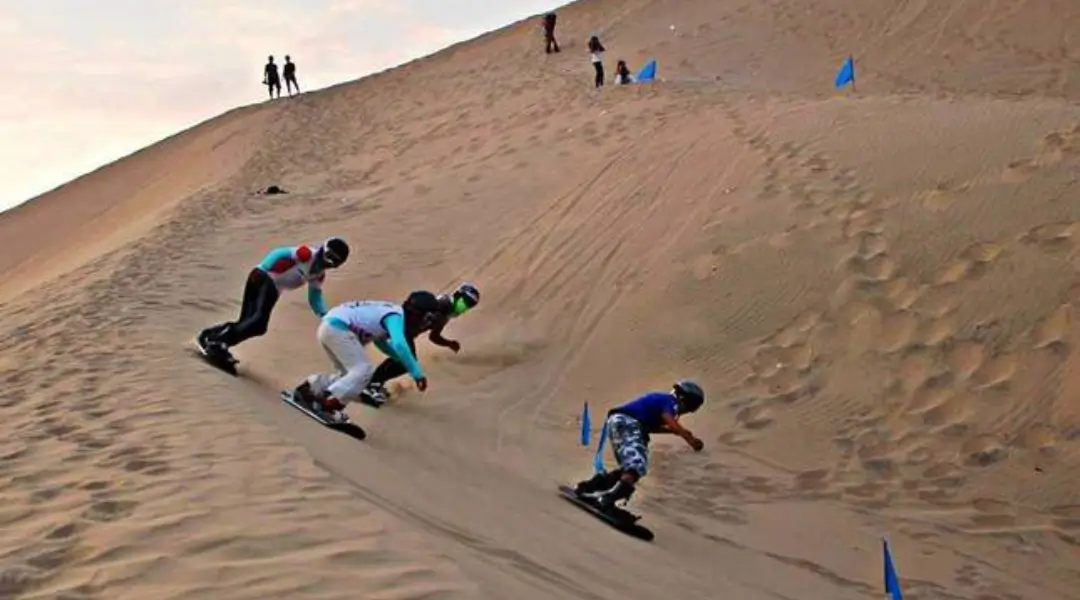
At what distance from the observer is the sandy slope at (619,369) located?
5.08m

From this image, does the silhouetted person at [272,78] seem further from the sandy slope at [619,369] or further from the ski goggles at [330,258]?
the ski goggles at [330,258]

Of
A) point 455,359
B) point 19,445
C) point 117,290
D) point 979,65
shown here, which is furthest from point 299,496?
point 979,65

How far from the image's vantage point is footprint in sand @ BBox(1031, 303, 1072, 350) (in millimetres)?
Result: 9562

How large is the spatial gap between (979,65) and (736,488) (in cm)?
1711

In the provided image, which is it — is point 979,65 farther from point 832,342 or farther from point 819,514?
point 819,514

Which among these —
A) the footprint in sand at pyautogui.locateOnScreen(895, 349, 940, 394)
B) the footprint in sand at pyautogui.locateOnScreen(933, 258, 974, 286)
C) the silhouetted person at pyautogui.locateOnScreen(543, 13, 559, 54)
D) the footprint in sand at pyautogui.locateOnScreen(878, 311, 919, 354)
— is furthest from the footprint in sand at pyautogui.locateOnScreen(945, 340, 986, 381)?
the silhouetted person at pyautogui.locateOnScreen(543, 13, 559, 54)

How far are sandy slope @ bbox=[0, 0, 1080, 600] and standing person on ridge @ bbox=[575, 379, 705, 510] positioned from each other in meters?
0.32

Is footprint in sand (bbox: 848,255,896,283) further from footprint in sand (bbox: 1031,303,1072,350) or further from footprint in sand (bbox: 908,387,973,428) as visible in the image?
footprint in sand (bbox: 908,387,973,428)

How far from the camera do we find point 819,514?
800 centimetres

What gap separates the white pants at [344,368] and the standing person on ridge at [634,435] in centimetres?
159

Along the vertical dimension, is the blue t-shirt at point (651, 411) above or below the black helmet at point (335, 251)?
below

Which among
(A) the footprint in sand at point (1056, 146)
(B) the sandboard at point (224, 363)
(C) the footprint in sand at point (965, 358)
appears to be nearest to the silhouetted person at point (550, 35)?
(A) the footprint in sand at point (1056, 146)

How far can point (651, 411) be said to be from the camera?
725cm

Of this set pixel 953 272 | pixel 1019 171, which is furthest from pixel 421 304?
pixel 1019 171
